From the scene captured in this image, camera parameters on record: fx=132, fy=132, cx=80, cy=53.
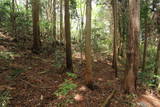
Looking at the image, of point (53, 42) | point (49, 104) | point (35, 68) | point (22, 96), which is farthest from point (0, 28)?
point (49, 104)

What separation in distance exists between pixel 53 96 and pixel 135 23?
4463 mm

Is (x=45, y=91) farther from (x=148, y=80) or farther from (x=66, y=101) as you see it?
(x=148, y=80)

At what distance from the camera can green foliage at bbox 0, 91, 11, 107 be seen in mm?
4229

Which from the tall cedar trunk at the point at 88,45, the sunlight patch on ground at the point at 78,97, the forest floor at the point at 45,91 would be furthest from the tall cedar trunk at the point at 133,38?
the sunlight patch on ground at the point at 78,97

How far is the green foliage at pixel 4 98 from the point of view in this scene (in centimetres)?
423

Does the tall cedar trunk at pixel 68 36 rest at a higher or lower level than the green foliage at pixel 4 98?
higher

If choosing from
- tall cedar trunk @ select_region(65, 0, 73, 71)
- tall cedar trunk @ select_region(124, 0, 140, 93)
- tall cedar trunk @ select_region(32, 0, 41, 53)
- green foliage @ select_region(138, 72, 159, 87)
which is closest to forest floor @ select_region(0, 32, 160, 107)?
tall cedar trunk @ select_region(65, 0, 73, 71)

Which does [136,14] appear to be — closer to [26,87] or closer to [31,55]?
[26,87]

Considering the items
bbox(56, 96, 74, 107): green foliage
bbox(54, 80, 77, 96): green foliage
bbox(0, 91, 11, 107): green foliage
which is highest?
bbox(0, 91, 11, 107): green foliage

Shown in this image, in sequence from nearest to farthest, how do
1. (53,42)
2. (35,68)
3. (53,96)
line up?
→ 1. (53,96)
2. (35,68)
3. (53,42)

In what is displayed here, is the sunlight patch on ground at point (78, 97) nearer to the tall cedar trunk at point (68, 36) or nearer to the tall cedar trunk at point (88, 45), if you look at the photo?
the tall cedar trunk at point (88, 45)

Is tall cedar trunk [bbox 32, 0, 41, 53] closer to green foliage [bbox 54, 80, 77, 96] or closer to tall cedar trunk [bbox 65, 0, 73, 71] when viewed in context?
tall cedar trunk [bbox 65, 0, 73, 71]

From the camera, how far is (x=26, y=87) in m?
5.43

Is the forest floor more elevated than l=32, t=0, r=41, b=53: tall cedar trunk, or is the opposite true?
l=32, t=0, r=41, b=53: tall cedar trunk
